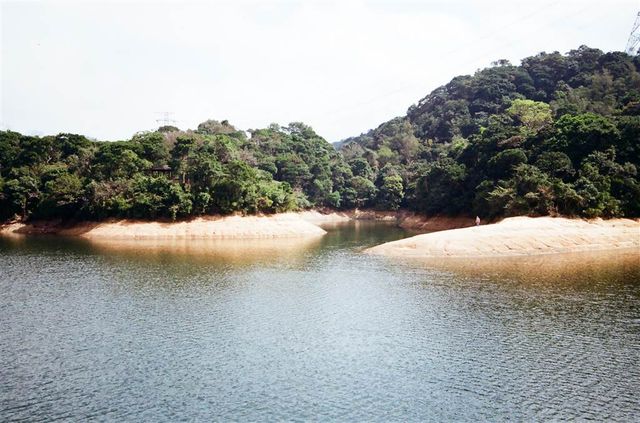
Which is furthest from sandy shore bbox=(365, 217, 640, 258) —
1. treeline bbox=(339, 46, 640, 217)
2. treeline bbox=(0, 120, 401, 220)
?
treeline bbox=(0, 120, 401, 220)

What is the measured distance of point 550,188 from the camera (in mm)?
62344

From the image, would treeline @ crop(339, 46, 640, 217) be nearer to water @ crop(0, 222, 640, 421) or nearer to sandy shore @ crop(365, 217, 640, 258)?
sandy shore @ crop(365, 217, 640, 258)

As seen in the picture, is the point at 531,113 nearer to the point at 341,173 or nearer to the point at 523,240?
the point at 341,173

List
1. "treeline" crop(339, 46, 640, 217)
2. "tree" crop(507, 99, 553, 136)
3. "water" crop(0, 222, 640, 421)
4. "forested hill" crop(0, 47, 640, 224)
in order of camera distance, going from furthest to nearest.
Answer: "tree" crop(507, 99, 553, 136)
"forested hill" crop(0, 47, 640, 224)
"treeline" crop(339, 46, 640, 217)
"water" crop(0, 222, 640, 421)

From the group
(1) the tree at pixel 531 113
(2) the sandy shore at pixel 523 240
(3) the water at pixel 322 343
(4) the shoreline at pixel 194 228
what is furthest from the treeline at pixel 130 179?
(1) the tree at pixel 531 113

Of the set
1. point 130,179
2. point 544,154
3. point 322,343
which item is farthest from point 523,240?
point 130,179

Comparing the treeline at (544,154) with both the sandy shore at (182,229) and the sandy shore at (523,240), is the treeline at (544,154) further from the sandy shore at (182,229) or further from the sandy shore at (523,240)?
the sandy shore at (182,229)

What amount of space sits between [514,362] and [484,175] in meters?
57.2

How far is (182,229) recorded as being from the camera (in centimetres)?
→ 7238

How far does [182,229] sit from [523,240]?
42960mm

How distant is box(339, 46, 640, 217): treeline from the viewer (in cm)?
6256

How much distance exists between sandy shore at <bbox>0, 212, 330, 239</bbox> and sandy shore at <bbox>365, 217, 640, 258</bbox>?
71.6 ft

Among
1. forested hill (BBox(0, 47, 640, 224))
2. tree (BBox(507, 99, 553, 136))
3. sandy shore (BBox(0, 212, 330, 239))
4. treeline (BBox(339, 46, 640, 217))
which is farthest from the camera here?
tree (BBox(507, 99, 553, 136))

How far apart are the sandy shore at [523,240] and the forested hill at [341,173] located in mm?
3086
